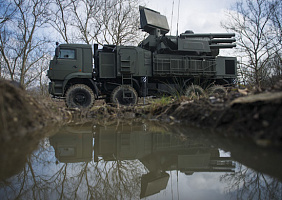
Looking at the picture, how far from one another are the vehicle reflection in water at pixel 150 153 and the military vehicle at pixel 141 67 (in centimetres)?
527

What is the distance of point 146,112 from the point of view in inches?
191

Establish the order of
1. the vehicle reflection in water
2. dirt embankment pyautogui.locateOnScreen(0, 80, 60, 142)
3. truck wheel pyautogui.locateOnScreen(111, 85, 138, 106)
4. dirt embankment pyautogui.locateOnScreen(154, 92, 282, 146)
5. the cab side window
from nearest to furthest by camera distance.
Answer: the vehicle reflection in water < dirt embankment pyautogui.locateOnScreen(154, 92, 282, 146) < dirt embankment pyautogui.locateOnScreen(0, 80, 60, 142) < the cab side window < truck wheel pyautogui.locateOnScreen(111, 85, 138, 106)

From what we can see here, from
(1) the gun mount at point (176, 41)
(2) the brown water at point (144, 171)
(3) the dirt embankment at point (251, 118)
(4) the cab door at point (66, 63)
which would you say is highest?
(1) the gun mount at point (176, 41)

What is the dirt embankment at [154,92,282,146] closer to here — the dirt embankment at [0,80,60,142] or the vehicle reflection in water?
the vehicle reflection in water

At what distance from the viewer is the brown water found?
38.7 inches

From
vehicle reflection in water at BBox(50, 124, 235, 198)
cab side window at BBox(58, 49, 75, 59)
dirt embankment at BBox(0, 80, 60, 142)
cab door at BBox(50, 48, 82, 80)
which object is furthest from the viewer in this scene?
cab side window at BBox(58, 49, 75, 59)

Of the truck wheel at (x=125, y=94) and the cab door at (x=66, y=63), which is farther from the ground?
the cab door at (x=66, y=63)

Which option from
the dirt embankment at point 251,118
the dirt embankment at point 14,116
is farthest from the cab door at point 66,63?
the dirt embankment at point 251,118

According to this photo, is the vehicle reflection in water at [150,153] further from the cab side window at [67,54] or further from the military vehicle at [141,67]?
the cab side window at [67,54]

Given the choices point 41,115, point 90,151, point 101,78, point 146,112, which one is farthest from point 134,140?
point 101,78

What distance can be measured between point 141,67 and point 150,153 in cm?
683

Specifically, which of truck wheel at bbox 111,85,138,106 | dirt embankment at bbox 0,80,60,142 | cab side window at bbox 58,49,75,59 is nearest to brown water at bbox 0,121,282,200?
dirt embankment at bbox 0,80,60,142

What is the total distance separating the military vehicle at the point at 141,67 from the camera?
7.36 m

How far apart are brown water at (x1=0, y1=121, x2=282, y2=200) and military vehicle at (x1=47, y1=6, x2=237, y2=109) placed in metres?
5.63
